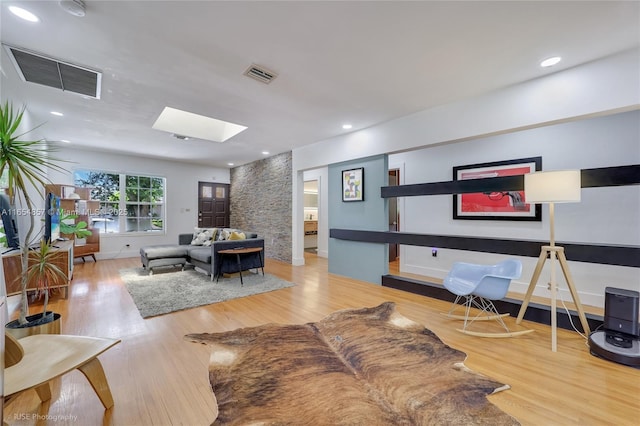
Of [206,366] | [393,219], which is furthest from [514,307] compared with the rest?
[393,219]

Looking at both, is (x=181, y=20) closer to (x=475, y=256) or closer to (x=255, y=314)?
(x=255, y=314)

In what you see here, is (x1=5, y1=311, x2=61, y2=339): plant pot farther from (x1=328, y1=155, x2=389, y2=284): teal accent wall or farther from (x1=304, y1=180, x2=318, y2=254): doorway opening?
(x1=304, y1=180, x2=318, y2=254): doorway opening

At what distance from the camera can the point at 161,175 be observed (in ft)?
25.2

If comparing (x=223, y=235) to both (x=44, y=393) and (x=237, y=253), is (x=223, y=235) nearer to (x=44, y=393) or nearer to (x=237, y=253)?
(x=237, y=253)

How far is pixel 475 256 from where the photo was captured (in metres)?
4.30

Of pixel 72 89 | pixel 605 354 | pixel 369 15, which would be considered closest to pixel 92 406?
pixel 369 15

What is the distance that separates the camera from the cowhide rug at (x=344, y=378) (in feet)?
5.20

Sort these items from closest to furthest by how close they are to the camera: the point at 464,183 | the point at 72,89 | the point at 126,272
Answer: the point at 72,89, the point at 464,183, the point at 126,272

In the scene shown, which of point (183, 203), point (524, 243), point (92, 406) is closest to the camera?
point (92, 406)

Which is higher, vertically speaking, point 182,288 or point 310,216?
point 310,216

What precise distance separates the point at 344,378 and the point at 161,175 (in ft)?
25.7

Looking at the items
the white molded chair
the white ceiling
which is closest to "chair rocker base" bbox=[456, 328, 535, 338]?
the white molded chair

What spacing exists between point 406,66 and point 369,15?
2.85ft

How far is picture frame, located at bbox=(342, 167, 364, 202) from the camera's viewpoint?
4.79 meters
